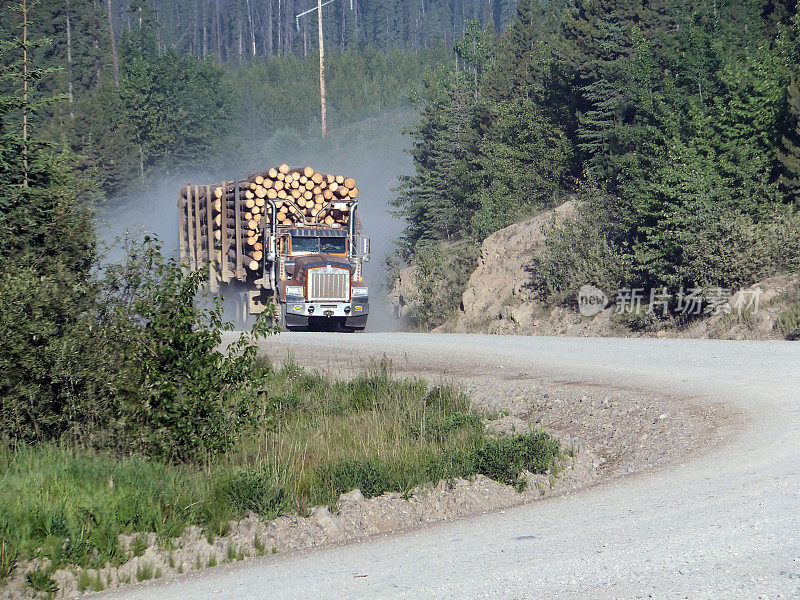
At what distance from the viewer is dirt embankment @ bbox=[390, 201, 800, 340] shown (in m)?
17.8

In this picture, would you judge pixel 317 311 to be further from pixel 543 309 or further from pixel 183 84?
pixel 183 84

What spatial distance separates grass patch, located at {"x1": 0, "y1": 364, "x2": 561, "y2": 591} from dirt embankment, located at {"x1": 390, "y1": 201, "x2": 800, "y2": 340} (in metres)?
8.22

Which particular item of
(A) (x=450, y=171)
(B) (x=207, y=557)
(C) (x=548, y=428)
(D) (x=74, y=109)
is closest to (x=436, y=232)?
(A) (x=450, y=171)

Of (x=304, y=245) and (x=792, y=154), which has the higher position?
(x=792, y=154)

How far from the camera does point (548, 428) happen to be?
1114 cm

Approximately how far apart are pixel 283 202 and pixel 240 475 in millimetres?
16772

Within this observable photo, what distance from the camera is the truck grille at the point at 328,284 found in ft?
77.3

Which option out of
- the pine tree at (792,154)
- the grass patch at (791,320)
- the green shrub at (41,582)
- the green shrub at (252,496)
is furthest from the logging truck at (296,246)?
the green shrub at (41,582)

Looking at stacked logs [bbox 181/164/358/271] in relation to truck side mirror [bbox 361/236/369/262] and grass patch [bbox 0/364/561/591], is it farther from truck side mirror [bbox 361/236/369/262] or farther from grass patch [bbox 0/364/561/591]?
grass patch [bbox 0/364/561/591]

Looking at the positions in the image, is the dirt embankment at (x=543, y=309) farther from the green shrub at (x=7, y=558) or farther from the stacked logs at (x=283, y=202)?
the green shrub at (x=7, y=558)

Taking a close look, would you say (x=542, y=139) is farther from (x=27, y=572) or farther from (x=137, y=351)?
(x=27, y=572)

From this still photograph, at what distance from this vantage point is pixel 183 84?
80000 mm

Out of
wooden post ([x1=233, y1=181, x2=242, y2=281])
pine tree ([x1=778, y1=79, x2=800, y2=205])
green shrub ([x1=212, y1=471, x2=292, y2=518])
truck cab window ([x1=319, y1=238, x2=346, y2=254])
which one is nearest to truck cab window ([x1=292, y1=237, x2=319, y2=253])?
truck cab window ([x1=319, y1=238, x2=346, y2=254])

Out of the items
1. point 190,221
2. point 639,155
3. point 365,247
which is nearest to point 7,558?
point 365,247
